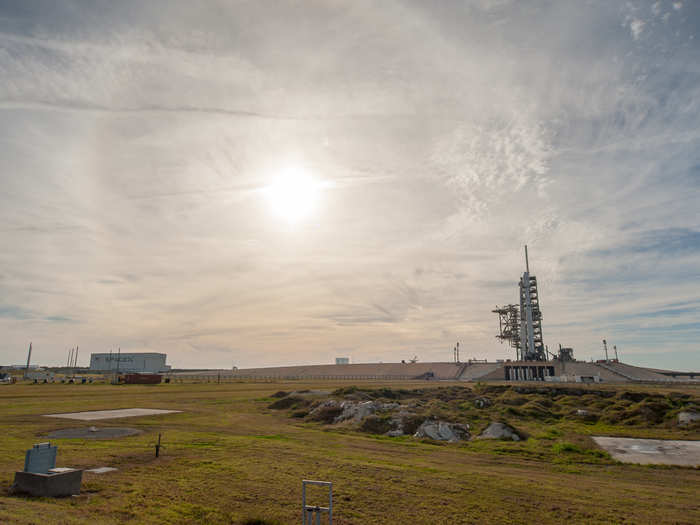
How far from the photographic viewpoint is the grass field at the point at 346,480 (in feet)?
41.2

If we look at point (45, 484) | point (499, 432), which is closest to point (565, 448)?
point (499, 432)

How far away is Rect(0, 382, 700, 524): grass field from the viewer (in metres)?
12.6

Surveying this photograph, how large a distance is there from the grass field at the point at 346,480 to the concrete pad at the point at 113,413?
372 cm

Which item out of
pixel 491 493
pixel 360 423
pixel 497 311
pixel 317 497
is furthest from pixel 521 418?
pixel 497 311

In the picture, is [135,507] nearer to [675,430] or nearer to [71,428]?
[71,428]

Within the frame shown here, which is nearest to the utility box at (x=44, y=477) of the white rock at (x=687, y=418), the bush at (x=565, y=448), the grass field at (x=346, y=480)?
the grass field at (x=346, y=480)

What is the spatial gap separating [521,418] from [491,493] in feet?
88.7

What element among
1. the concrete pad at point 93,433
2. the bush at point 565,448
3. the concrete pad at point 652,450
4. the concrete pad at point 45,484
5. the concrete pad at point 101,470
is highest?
the concrete pad at point 45,484

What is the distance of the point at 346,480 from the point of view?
16.0 metres

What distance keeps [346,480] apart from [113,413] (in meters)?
28.6

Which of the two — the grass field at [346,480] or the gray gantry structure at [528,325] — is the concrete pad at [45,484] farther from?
the gray gantry structure at [528,325]

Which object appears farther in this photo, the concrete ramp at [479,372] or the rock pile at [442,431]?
the concrete ramp at [479,372]

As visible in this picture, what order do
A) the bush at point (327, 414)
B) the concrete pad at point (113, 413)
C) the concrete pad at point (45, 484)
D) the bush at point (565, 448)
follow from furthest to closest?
the bush at point (327, 414)
the concrete pad at point (113, 413)
the bush at point (565, 448)
the concrete pad at point (45, 484)

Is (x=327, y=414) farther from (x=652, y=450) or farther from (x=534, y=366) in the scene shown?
(x=534, y=366)
